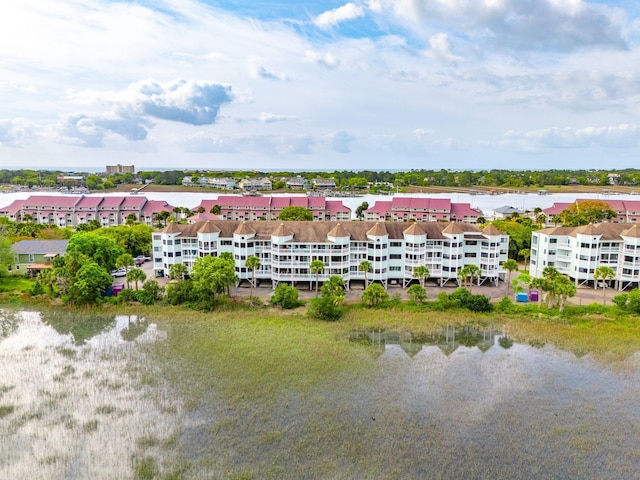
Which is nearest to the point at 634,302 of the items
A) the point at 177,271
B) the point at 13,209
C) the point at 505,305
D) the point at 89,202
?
the point at 505,305

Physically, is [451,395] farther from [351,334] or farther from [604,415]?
[351,334]

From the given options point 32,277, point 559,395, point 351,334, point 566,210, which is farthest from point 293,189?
point 559,395

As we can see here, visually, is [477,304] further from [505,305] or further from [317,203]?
[317,203]

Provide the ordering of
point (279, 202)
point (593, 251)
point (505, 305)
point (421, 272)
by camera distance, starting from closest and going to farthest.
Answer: point (505, 305), point (421, 272), point (593, 251), point (279, 202)

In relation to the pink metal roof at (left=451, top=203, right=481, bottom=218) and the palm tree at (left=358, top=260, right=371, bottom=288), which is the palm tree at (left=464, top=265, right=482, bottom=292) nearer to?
the palm tree at (left=358, top=260, right=371, bottom=288)

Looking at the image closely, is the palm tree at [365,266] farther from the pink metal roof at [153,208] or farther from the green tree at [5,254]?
the pink metal roof at [153,208]

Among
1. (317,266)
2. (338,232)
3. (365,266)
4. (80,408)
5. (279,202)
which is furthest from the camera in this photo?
(279,202)

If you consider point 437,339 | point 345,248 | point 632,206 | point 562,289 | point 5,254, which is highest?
point 632,206

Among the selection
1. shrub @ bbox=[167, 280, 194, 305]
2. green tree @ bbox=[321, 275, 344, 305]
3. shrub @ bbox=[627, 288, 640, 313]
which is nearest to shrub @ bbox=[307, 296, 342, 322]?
green tree @ bbox=[321, 275, 344, 305]
